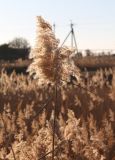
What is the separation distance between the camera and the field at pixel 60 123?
7.79ft

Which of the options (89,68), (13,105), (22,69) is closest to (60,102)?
(13,105)

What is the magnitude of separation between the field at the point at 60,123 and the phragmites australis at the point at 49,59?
10cm

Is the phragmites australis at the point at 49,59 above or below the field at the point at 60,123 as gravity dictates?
above

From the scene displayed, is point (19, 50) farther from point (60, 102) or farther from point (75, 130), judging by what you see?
point (75, 130)

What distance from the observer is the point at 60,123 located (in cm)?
351

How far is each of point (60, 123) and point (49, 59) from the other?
153 centimetres

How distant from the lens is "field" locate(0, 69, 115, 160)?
2.37m

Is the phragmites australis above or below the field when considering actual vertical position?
above

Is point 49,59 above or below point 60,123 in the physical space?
above

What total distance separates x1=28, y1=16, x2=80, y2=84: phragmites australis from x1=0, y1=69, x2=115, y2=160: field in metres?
0.10

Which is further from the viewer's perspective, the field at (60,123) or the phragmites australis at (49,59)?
the field at (60,123)

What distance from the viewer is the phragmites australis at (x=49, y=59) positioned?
79.1 inches

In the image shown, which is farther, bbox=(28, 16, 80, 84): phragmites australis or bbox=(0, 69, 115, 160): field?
bbox=(0, 69, 115, 160): field

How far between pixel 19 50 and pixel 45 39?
92.9ft
